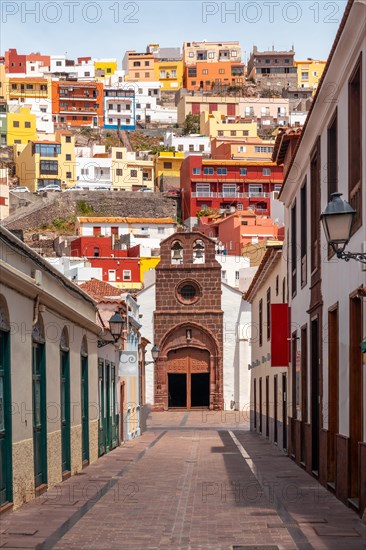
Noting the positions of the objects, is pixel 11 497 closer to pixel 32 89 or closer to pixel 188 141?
pixel 188 141

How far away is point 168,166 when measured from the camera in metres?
118

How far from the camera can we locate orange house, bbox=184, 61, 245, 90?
165875mm

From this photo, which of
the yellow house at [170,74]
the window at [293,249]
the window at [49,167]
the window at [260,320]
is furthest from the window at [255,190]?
the yellow house at [170,74]

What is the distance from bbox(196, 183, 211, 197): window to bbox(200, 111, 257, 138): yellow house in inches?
1068

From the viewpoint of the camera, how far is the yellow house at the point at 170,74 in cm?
17500

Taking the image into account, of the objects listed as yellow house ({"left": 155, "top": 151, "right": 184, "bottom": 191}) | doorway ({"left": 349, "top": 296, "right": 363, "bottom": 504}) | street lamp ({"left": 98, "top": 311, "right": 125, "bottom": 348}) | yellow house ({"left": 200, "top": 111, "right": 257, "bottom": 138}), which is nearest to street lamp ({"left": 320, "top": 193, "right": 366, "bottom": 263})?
doorway ({"left": 349, "top": 296, "right": 363, "bottom": 504})

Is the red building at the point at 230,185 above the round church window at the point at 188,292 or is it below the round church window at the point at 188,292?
above

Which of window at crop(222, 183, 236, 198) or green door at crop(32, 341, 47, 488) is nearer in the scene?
green door at crop(32, 341, 47, 488)

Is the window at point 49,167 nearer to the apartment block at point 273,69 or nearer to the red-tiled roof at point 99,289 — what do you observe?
the apartment block at point 273,69

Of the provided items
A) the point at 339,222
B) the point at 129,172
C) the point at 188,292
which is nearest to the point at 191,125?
the point at 129,172

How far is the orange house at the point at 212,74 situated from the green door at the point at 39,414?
→ 15090 centimetres

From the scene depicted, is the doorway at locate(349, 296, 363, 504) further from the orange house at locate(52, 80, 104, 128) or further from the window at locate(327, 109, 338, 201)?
the orange house at locate(52, 80, 104, 128)

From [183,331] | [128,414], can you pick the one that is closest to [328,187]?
[128,414]

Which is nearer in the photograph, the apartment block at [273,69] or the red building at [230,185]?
the red building at [230,185]
